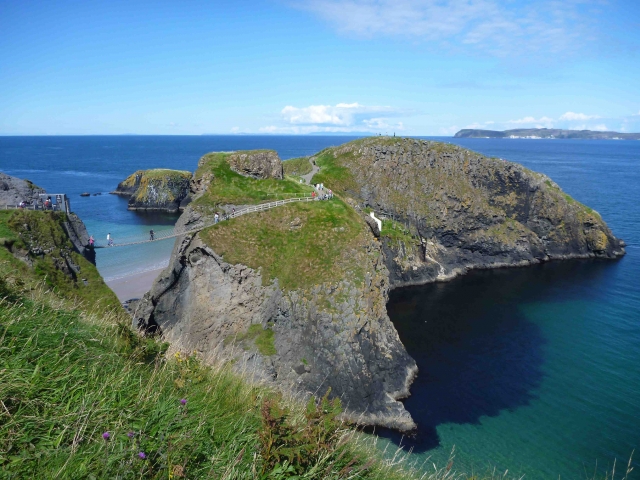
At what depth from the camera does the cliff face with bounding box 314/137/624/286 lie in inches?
2886

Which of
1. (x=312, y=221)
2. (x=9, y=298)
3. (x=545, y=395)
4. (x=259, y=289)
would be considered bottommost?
(x=545, y=395)

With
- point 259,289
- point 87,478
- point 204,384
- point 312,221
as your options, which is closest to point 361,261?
point 312,221

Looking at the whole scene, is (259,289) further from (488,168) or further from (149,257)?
(488,168)

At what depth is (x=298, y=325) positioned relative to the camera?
3456 centimetres

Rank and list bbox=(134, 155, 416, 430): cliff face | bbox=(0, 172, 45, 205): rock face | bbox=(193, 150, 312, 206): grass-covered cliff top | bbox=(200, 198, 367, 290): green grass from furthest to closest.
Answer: bbox=(193, 150, 312, 206): grass-covered cliff top → bbox=(200, 198, 367, 290): green grass → bbox=(134, 155, 416, 430): cliff face → bbox=(0, 172, 45, 205): rock face

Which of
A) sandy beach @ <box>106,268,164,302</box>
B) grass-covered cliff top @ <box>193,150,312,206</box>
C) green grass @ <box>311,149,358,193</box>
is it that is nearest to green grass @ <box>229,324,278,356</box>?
grass-covered cliff top @ <box>193,150,312,206</box>

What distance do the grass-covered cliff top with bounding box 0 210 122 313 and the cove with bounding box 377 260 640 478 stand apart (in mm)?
22707

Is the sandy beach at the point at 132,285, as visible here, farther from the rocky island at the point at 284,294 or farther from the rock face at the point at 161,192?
the rock face at the point at 161,192

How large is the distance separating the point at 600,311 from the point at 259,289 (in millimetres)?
47259

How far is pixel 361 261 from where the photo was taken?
37281mm

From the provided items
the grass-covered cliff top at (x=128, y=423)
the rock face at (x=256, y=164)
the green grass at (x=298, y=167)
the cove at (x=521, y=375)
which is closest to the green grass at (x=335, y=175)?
the green grass at (x=298, y=167)

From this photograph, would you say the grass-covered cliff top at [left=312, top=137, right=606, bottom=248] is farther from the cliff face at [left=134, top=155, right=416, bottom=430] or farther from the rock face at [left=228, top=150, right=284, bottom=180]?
the cliff face at [left=134, top=155, right=416, bottom=430]

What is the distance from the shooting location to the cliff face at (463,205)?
7331 cm

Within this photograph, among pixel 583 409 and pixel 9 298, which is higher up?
pixel 9 298
